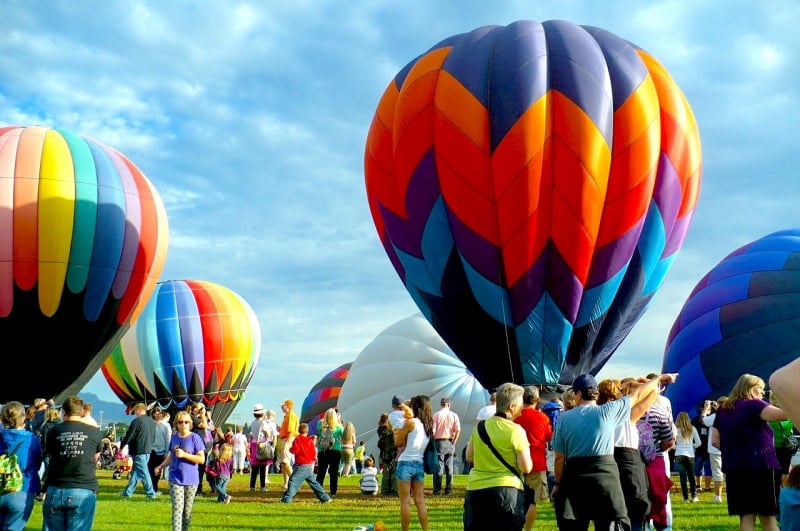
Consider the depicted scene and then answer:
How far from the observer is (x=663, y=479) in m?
6.61

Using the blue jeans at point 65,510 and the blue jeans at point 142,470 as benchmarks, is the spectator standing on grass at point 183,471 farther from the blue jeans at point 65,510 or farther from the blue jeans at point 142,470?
the blue jeans at point 142,470

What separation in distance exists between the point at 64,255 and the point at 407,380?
9.69 m

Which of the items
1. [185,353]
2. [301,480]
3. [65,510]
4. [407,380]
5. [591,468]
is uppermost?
[185,353]

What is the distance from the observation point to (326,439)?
44.0 feet

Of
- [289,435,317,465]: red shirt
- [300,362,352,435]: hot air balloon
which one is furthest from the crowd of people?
[300,362,352,435]: hot air balloon

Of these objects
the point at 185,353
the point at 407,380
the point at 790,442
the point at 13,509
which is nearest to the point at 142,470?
the point at 13,509

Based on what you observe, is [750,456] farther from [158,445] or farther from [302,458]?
[158,445]

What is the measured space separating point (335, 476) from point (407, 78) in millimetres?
6925

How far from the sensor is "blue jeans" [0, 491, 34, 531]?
18.6ft

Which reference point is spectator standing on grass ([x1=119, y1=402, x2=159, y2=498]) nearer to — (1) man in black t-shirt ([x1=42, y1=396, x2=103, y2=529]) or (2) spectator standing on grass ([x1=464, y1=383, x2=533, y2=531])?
(1) man in black t-shirt ([x1=42, y1=396, x2=103, y2=529])

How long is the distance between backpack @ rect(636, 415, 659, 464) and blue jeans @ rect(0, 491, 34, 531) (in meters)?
4.41

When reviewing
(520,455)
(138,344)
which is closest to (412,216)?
(520,455)

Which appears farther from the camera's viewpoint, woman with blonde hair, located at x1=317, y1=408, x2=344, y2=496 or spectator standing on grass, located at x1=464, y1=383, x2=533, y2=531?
woman with blonde hair, located at x1=317, y1=408, x2=344, y2=496

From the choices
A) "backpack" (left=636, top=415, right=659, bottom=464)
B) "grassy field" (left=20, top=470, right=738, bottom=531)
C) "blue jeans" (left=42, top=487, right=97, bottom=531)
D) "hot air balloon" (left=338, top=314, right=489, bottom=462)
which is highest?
"hot air balloon" (left=338, top=314, right=489, bottom=462)
